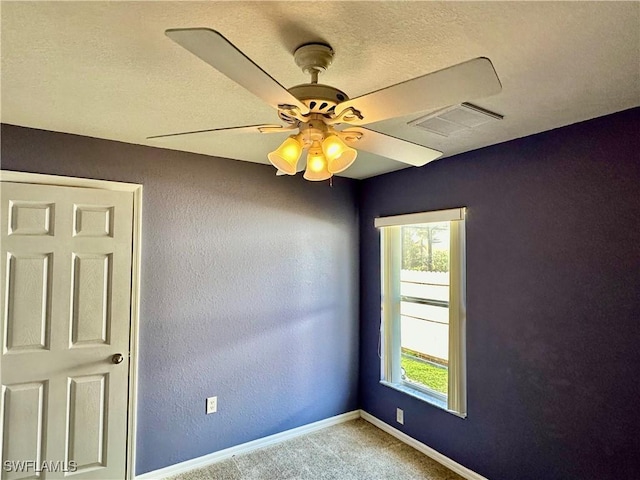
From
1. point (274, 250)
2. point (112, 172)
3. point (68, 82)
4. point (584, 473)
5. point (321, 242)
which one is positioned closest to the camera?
point (68, 82)

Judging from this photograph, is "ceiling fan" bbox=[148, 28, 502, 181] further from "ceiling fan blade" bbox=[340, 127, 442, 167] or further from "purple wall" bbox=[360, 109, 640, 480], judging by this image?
"purple wall" bbox=[360, 109, 640, 480]

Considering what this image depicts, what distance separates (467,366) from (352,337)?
1.17 metres

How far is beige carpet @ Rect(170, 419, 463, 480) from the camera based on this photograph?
2553 mm

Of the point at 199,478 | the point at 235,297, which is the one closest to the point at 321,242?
the point at 235,297

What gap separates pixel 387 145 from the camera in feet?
5.06

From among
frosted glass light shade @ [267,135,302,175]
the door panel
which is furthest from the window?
the door panel

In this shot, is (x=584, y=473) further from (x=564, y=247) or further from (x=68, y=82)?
(x=68, y=82)

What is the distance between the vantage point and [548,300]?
7.07 feet

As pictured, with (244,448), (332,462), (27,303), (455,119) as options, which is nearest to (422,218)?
(455,119)

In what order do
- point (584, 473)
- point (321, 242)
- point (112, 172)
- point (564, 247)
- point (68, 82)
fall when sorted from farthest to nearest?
point (321, 242) < point (112, 172) < point (564, 247) < point (584, 473) < point (68, 82)

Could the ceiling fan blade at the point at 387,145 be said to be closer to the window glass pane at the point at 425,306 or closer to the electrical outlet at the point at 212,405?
the window glass pane at the point at 425,306

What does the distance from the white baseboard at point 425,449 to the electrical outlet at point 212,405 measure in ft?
4.71

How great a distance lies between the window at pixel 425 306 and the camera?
266cm

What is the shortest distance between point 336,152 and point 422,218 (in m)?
1.79
